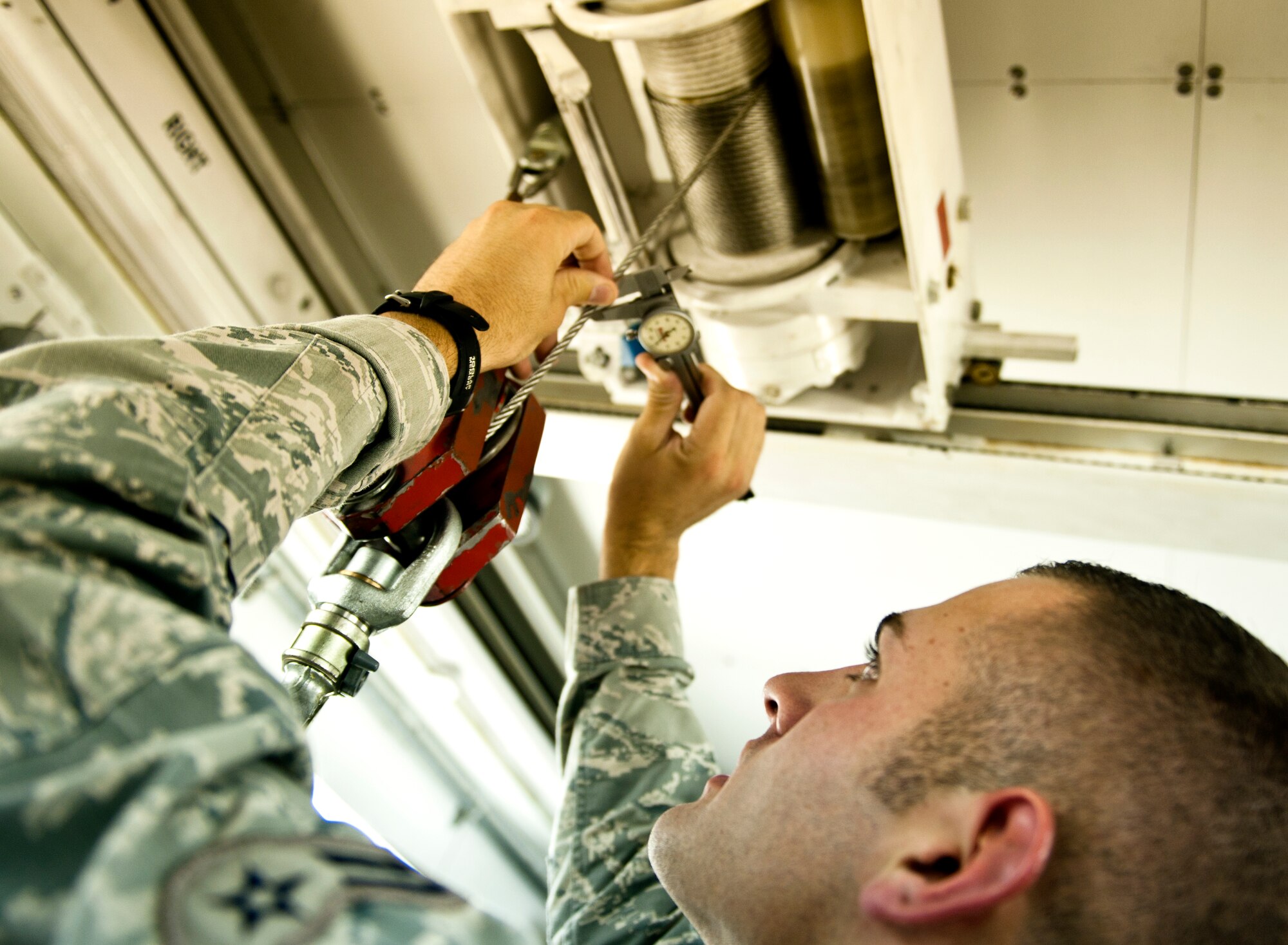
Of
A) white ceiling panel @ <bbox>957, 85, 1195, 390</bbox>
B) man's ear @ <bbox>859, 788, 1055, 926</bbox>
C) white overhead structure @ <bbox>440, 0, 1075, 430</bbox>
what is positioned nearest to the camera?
man's ear @ <bbox>859, 788, 1055, 926</bbox>

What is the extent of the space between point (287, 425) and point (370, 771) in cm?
226

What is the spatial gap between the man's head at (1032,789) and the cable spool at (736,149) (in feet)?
2.03

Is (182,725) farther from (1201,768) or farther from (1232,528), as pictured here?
(1232,528)

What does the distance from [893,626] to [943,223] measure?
1.95 feet

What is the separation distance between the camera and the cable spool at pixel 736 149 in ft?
3.87

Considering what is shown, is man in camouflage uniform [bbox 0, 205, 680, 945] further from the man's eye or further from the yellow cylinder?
the yellow cylinder

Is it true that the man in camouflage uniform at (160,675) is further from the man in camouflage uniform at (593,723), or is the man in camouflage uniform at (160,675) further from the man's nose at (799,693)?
the man's nose at (799,693)

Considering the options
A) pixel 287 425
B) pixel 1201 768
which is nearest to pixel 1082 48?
pixel 1201 768

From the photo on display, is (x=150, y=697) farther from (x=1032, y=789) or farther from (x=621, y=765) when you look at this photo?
(x=621, y=765)

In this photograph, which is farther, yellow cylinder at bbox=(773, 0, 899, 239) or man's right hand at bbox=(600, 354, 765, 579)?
man's right hand at bbox=(600, 354, 765, 579)

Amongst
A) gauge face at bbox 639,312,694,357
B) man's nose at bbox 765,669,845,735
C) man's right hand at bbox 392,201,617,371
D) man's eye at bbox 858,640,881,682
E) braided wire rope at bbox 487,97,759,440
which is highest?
man's right hand at bbox 392,201,617,371

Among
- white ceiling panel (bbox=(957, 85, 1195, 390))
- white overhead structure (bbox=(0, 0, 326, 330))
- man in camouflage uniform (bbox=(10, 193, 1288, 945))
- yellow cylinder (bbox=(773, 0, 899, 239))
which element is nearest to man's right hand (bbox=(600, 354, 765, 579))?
man in camouflage uniform (bbox=(10, 193, 1288, 945))

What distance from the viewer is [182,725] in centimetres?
50

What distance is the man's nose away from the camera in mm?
1083
